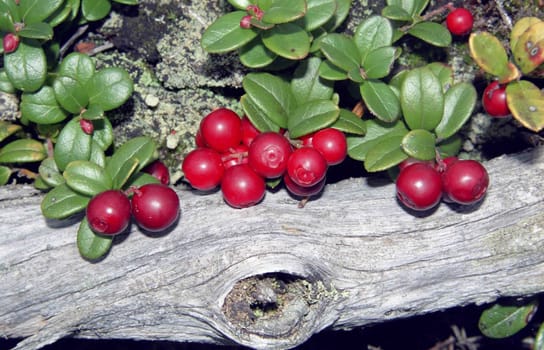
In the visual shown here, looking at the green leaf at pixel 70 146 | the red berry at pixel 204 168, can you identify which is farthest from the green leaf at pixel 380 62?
the green leaf at pixel 70 146

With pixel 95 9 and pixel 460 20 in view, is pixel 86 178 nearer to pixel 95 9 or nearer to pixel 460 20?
pixel 95 9

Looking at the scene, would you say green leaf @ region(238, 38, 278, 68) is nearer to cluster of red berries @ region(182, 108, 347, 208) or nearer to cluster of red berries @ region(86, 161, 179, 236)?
cluster of red berries @ region(182, 108, 347, 208)

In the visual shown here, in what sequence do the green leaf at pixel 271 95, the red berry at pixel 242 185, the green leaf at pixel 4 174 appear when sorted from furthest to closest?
the green leaf at pixel 4 174
the green leaf at pixel 271 95
the red berry at pixel 242 185

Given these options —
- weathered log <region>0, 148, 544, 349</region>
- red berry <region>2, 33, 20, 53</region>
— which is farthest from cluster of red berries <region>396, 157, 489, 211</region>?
red berry <region>2, 33, 20, 53</region>

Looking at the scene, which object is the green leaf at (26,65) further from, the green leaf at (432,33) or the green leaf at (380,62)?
the green leaf at (432,33)

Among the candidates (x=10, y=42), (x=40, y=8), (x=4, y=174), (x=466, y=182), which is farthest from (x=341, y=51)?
(x=4, y=174)

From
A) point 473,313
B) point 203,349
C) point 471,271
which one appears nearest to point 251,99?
point 471,271
